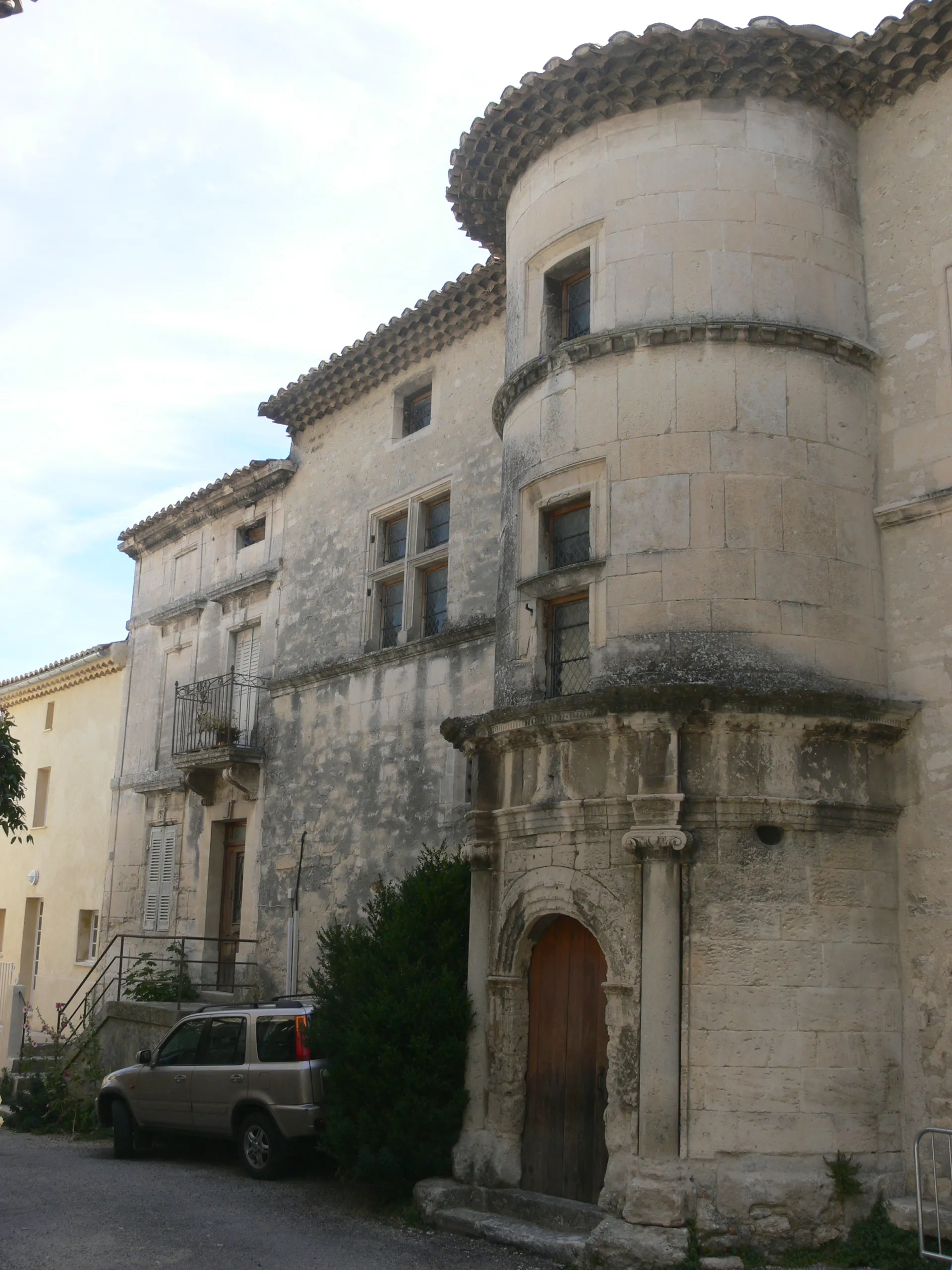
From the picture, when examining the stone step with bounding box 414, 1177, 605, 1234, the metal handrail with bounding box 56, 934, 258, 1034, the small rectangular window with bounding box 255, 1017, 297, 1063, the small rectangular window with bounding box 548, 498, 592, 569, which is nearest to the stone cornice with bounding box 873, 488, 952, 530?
the small rectangular window with bounding box 548, 498, 592, 569

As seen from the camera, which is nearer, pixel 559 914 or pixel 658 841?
pixel 658 841

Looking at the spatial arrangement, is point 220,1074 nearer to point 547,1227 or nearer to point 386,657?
point 547,1227

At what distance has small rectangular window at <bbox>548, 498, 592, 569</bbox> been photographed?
10656mm

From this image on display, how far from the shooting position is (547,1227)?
9141 mm

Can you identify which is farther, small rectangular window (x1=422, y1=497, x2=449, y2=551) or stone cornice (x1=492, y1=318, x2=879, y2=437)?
small rectangular window (x1=422, y1=497, x2=449, y2=551)

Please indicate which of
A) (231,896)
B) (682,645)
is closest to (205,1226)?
(682,645)

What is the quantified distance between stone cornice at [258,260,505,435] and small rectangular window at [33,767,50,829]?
399 inches

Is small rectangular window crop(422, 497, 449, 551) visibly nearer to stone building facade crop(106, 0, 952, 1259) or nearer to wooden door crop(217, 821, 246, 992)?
stone building facade crop(106, 0, 952, 1259)

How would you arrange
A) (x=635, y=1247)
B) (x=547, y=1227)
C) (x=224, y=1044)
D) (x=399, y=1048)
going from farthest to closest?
1. (x=224, y=1044)
2. (x=399, y=1048)
3. (x=547, y=1227)
4. (x=635, y=1247)

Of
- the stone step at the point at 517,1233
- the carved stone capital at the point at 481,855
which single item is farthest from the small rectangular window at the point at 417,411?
the stone step at the point at 517,1233

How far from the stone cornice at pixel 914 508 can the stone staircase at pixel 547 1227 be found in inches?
216

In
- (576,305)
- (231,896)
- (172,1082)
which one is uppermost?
(576,305)

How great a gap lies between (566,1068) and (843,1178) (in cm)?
217

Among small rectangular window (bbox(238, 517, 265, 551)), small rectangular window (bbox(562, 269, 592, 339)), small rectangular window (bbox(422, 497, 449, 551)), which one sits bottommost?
small rectangular window (bbox(422, 497, 449, 551))
